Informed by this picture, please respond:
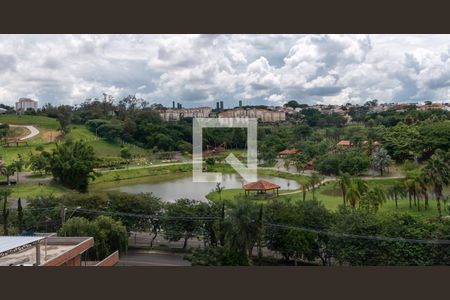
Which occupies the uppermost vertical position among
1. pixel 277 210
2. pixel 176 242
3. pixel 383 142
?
pixel 383 142

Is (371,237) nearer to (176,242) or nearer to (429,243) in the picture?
(429,243)

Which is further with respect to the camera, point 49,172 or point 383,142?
point 383,142

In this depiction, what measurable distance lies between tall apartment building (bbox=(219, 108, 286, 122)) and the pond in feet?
14.9

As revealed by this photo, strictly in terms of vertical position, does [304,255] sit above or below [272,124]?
below

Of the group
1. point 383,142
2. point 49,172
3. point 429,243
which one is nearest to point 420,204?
point 429,243

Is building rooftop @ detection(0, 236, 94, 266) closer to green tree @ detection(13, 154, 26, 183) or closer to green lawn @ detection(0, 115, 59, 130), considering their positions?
green tree @ detection(13, 154, 26, 183)

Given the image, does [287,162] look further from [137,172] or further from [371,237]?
[371,237]

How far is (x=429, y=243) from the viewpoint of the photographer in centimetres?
991

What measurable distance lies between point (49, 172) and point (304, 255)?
16.3m

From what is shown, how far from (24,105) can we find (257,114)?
26516 millimetres

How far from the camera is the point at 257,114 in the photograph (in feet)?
109

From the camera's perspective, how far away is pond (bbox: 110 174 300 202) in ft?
67.8

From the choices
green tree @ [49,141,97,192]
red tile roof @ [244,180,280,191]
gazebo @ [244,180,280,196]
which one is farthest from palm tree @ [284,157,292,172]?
green tree @ [49,141,97,192]

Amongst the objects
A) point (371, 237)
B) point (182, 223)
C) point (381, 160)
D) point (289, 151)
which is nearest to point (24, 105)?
point (289, 151)
